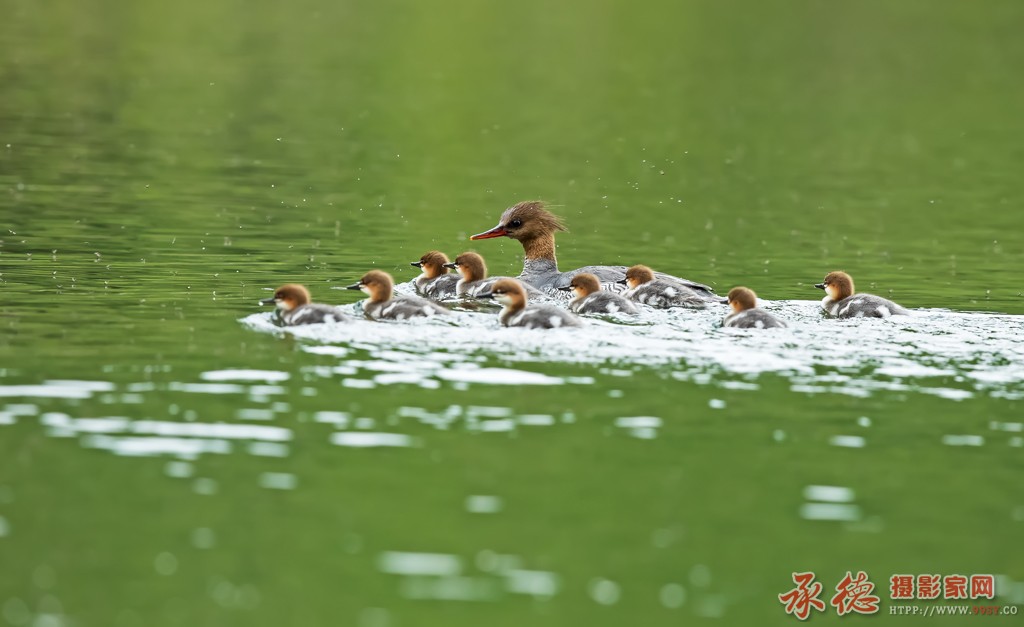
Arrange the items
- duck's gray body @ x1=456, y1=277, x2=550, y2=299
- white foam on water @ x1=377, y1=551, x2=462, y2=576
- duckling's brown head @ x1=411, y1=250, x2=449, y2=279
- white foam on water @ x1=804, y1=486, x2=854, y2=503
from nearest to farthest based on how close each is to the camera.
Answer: white foam on water @ x1=377, y1=551, x2=462, y2=576 < white foam on water @ x1=804, y1=486, x2=854, y2=503 < duck's gray body @ x1=456, y1=277, x2=550, y2=299 < duckling's brown head @ x1=411, y1=250, x2=449, y2=279

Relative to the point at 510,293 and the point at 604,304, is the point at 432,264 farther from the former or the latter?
the point at 510,293

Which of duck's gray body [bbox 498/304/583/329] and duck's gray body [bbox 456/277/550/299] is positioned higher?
duck's gray body [bbox 498/304/583/329]

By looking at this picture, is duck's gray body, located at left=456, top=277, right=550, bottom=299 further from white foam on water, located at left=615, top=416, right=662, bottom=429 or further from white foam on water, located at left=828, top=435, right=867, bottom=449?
white foam on water, located at left=828, top=435, right=867, bottom=449

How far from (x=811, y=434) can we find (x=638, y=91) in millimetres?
27813

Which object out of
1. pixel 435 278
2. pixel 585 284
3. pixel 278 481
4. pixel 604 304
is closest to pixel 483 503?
pixel 278 481

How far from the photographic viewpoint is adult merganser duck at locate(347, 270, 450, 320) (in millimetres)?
13627

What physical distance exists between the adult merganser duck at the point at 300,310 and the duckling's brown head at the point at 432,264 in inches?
131

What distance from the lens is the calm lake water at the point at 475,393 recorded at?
7789 millimetres

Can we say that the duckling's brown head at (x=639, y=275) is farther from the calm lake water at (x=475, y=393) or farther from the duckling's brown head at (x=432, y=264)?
the duckling's brown head at (x=432, y=264)

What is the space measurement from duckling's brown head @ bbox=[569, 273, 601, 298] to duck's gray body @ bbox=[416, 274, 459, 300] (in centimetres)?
162

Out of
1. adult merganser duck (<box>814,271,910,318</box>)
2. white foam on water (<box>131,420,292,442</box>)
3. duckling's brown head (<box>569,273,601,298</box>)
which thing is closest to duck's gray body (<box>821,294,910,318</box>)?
adult merganser duck (<box>814,271,910,318</box>)

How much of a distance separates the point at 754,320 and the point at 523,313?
5.81 feet

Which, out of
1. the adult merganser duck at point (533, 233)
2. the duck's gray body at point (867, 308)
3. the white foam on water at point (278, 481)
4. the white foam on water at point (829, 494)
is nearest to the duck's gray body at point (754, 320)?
the duck's gray body at point (867, 308)

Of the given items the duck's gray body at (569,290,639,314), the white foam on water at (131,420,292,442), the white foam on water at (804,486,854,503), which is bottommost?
the white foam on water at (804,486,854,503)
